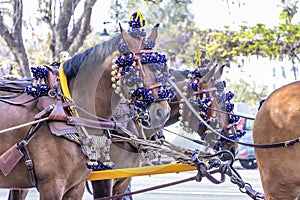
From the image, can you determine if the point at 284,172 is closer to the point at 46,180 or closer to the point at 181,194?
the point at 46,180

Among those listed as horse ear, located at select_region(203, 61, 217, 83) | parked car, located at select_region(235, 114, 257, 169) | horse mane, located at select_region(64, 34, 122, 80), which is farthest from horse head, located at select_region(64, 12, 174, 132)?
parked car, located at select_region(235, 114, 257, 169)

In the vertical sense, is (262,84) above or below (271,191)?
below

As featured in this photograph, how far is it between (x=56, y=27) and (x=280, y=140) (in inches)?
371

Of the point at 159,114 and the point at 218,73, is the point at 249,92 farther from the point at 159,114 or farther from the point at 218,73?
the point at 159,114

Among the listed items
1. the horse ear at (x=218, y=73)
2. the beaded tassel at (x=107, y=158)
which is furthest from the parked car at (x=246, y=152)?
the beaded tassel at (x=107, y=158)

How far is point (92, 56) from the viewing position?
618 cm

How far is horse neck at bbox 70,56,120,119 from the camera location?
6.11 metres

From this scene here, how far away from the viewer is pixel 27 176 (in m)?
5.98

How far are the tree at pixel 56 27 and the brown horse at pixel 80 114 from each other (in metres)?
8.23

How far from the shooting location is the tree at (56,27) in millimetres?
14424

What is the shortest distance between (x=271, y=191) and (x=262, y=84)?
30.7 meters

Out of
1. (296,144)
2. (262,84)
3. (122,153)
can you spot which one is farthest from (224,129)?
(262,84)

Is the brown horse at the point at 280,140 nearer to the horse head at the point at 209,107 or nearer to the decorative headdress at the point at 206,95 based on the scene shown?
the horse head at the point at 209,107

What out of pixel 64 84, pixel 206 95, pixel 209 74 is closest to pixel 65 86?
pixel 64 84
